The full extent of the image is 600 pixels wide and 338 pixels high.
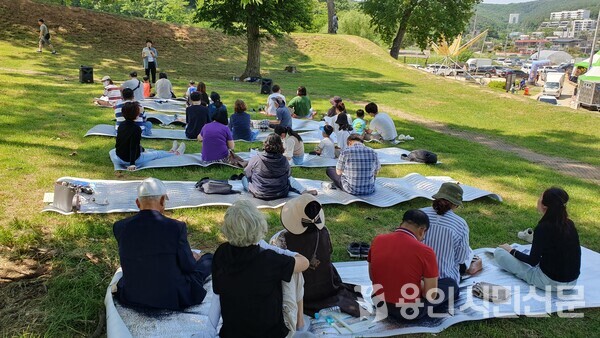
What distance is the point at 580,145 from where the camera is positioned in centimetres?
1502

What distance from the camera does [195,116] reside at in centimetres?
1083

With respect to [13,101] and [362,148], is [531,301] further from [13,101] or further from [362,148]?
[13,101]

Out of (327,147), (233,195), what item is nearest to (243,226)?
(233,195)

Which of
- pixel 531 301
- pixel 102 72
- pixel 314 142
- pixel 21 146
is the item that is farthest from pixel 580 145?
pixel 102 72

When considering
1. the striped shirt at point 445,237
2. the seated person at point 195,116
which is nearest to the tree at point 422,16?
the seated person at point 195,116

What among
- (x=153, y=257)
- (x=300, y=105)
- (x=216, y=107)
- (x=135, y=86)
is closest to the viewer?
(x=153, y=257)

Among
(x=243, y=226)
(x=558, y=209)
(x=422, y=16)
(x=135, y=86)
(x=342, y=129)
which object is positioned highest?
(x=422, y=16)

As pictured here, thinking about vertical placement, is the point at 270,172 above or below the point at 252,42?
below

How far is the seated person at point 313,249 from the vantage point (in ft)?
12.8

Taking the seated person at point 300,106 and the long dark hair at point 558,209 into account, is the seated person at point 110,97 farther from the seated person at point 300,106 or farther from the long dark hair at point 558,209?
the long dark hair at point 558,209

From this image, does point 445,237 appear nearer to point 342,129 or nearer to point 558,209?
point 558,209

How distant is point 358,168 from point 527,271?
3105mm

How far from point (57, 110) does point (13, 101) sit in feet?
4.47

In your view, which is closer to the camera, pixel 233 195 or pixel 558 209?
pixel 558 209
